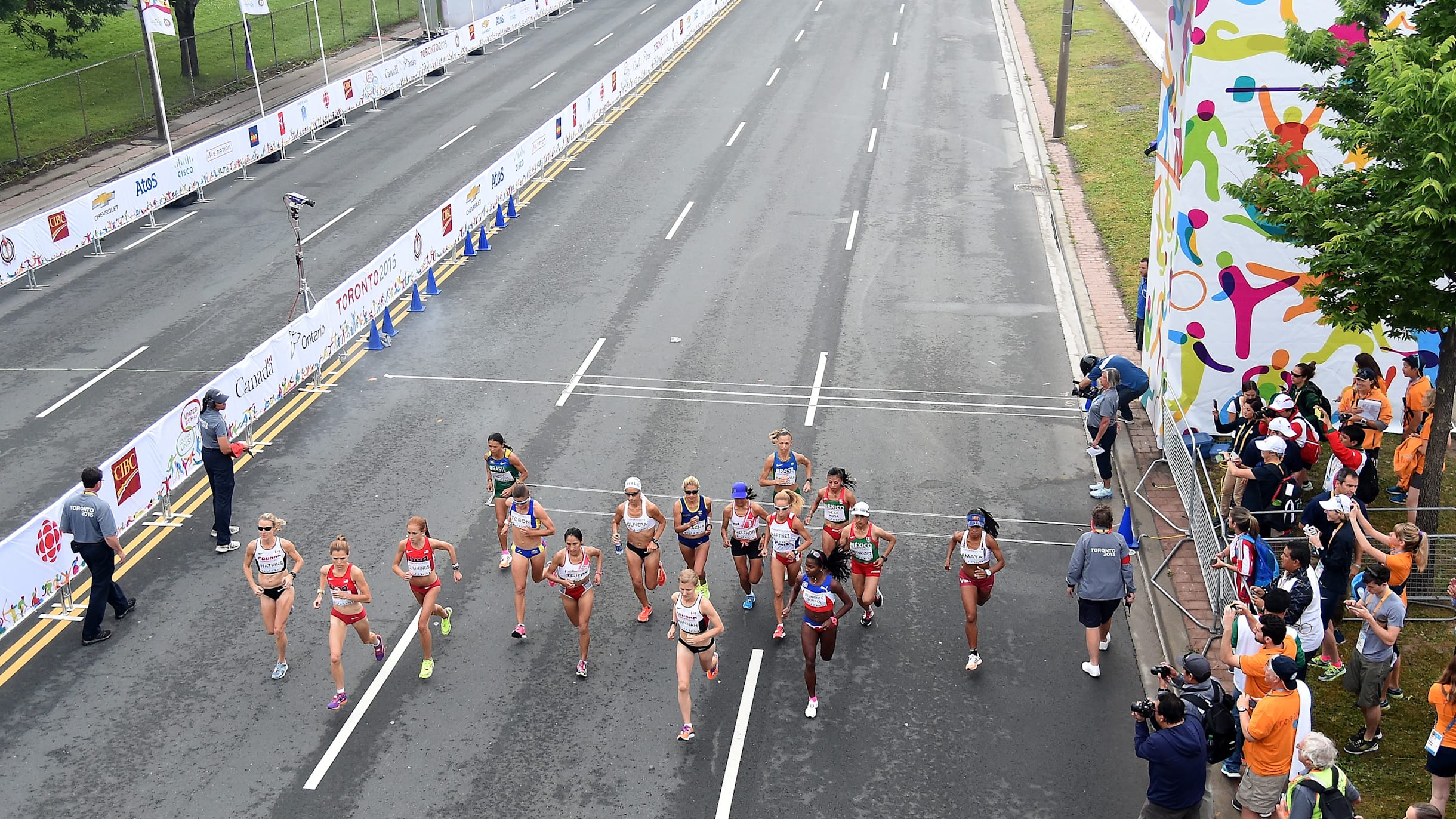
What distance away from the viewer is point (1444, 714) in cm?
925

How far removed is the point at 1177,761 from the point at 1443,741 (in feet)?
6.75

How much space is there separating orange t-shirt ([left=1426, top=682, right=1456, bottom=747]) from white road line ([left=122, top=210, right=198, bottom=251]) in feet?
84.0

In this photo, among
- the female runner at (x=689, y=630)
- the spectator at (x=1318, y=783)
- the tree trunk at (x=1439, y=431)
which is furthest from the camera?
the tree trunk at (x=1439, y=431)

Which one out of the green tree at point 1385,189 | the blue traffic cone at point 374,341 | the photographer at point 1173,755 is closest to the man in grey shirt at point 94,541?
the blue traffic cone at point 374,341

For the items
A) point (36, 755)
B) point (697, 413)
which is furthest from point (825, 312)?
point (36, 755)

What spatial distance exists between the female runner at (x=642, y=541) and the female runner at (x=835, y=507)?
1.81 metres

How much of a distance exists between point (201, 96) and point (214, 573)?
31.2 metres

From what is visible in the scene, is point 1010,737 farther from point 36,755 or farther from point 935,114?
point 935,114

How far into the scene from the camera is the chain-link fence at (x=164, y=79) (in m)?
36.0

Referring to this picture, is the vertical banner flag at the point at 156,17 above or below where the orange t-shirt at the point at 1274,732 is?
above

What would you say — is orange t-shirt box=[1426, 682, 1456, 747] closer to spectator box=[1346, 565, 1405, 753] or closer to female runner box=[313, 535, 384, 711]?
spectator box=[1346, 565, 1405, 753]

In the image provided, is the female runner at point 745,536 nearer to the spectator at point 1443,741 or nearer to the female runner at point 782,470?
the female runner at point 782,470

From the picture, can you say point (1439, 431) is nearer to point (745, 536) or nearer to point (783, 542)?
point (783, 542)

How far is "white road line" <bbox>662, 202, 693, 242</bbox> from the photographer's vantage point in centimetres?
2641
